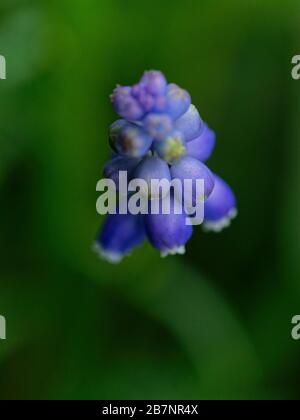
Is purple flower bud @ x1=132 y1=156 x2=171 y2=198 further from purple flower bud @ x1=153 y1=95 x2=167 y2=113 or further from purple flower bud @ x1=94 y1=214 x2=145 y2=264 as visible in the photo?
purple flower bud @ x1=94 y1=214 x2=145 y2=264

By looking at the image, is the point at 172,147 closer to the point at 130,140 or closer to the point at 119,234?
the point at 130,140

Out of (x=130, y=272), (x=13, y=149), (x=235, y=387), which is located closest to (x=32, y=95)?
(x=13, y=149)

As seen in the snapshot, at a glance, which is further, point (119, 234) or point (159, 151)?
point (119, 234)

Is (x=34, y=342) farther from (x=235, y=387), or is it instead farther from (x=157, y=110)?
(x=157, y=110)

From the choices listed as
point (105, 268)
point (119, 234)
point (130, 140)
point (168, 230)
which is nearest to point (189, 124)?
point (130, 140)

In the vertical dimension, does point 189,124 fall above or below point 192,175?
above

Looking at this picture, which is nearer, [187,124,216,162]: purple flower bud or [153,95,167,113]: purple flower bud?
[153,95,167,113]: purple flower bud

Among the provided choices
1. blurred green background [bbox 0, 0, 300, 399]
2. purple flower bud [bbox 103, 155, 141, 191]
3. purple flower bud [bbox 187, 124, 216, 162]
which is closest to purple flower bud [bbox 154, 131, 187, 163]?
purple flower bud [bbox 103, 155, 141, 191]

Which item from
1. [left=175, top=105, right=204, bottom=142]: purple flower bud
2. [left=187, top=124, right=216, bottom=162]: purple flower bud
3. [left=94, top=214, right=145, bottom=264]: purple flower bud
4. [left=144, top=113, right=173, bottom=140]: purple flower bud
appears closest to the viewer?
[left=144, top=113, right=173, bottom=140]: purple flower bud
